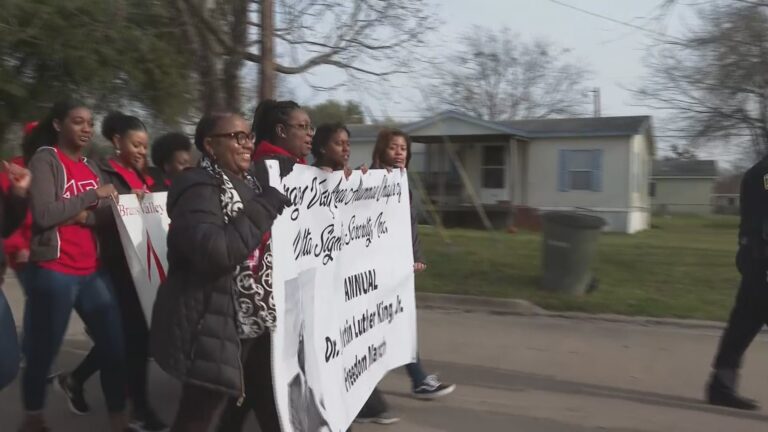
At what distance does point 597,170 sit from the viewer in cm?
2220

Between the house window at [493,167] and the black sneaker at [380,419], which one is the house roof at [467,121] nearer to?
the house window at [493,167]

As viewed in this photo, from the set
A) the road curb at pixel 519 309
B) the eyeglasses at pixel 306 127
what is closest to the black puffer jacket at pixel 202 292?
the eyeglasses at pixel 306 127

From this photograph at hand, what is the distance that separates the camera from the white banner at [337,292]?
313 centimetres

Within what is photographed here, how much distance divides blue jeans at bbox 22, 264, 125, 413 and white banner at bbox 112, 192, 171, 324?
0.19 metres

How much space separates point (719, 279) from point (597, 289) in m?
2.09

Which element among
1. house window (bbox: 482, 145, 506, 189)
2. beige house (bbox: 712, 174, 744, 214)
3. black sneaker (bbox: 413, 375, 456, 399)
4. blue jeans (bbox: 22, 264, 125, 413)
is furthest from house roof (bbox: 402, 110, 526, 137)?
blue jeans (bbox: 22, 264, 125, 413)

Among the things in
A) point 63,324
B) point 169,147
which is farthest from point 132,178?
point 63,324

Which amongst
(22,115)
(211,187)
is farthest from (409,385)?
(22,115)

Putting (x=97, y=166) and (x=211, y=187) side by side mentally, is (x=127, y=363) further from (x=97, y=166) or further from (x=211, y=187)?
(x=211, y=187)

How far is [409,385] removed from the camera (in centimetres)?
559

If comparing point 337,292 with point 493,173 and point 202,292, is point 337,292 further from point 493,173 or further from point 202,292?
point 493,173

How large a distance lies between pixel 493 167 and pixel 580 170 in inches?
107

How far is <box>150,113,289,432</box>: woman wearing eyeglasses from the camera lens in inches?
110

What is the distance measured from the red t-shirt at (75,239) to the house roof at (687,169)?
50.6m
